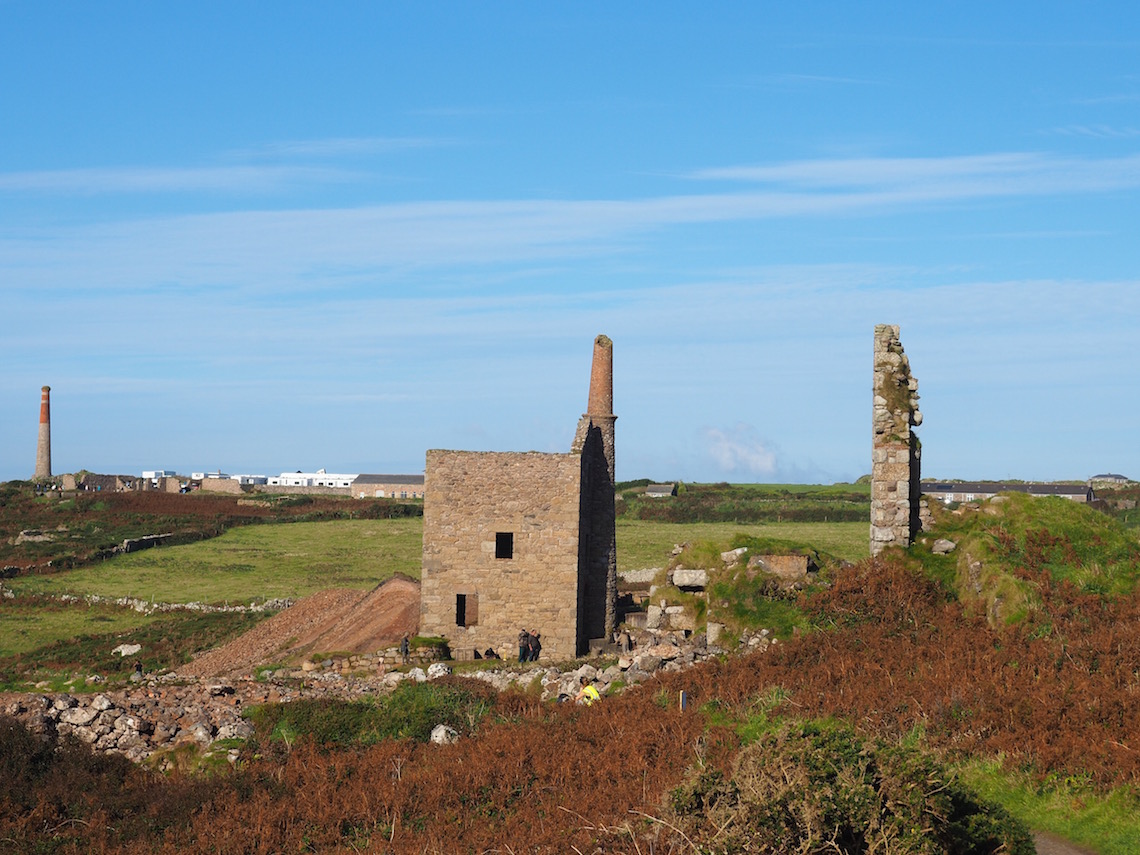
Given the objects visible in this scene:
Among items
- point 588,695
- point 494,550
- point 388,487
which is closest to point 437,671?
point 588,695

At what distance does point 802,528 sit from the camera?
68.6m

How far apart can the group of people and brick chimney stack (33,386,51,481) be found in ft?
264

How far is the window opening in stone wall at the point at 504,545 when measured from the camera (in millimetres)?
28766

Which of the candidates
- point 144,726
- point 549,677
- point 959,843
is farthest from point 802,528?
point 959,843

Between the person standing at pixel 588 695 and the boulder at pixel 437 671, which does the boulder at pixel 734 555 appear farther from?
the boulder at pixel 437 671

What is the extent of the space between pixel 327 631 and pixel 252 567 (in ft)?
83.0

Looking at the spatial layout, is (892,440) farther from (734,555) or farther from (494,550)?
(494,550)

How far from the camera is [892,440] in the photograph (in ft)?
70.0

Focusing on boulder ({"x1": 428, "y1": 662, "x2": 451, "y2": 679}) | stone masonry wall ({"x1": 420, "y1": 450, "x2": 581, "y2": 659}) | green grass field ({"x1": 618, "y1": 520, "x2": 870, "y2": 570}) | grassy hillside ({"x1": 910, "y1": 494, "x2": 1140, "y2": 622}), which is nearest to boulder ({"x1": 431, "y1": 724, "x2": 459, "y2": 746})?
boulder ({"x1": 428, "y1": 662, "x2": 451, "y2": 679})

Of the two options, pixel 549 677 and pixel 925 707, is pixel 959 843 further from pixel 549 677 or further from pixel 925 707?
pixel 549 677

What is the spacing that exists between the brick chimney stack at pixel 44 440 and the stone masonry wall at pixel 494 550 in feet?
258

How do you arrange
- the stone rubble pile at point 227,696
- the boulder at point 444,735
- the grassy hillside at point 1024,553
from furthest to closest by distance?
the grassy hillside at point 1024,553, the stone rubble pile at point 227,696, the boulder at point 444,735

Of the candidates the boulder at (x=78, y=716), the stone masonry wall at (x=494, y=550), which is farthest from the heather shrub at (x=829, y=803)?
the stone masonry wall at (x=494, y=550)

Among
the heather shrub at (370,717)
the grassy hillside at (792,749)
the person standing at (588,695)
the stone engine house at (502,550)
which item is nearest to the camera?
the grassy hillside at (792,749)
